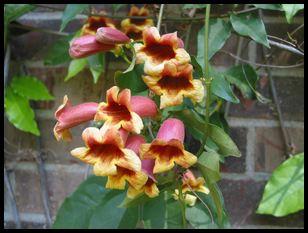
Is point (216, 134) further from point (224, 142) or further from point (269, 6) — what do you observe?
point (269, 6)

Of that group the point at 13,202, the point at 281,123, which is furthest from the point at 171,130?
the point at 13,202

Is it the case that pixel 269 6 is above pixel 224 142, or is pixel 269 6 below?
above

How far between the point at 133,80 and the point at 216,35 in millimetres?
184

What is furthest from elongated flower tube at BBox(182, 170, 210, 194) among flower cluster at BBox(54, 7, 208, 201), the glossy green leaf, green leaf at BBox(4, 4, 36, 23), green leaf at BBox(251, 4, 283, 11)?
green leaf at BBox(4, 4, 36, 23)

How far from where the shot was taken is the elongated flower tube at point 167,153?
53 centimetres

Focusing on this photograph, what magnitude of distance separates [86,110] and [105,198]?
10.3 inches

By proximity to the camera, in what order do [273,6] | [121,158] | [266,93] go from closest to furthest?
[121,158]
[273,6]
[266,93]

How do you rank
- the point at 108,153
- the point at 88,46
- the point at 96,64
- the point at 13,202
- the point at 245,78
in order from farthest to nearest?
1. the point at 13,202
2. the point at 96,64
3. the point at 245,78
4. the point at 88,46
5. the point at 108,153

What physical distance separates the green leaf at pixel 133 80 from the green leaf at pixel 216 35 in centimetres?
12

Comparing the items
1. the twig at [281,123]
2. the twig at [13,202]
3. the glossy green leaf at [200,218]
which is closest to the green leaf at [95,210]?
the glossy green leaf at [200,218]

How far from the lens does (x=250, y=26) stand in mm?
693
